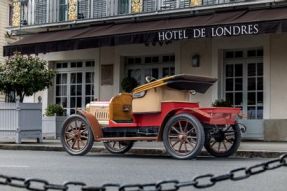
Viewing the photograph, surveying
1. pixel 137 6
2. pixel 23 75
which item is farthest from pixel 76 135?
pixel 137 6

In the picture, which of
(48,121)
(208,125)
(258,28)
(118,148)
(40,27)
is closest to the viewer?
(208,125)

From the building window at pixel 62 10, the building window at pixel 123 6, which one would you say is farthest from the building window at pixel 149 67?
the building window at pixel 62 10

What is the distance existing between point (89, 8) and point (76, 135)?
32.1 feet

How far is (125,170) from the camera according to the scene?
10.1 metres

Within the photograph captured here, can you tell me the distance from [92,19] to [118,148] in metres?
8.17

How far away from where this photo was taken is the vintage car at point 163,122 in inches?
475

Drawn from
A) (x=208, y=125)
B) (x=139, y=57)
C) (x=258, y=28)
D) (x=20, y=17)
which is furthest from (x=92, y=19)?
(x=208, y=125)

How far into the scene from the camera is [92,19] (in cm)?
2144

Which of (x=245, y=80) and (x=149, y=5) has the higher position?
(x=149, y=5)

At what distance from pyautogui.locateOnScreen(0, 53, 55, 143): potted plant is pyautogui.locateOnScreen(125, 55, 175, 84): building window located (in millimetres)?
Result: 4588

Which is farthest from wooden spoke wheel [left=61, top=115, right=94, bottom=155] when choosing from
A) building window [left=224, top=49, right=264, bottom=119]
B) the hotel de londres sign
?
building window [left=224, top=49, right=264, bottom=119]

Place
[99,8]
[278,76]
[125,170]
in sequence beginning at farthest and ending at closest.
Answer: [99,8], [278,76], [125,170]

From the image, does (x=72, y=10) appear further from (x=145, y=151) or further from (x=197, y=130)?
(x=197, y=130)

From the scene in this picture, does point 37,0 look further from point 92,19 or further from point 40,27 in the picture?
point 92,19
